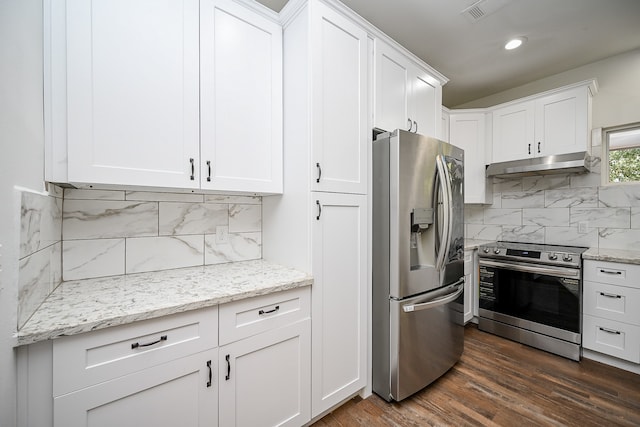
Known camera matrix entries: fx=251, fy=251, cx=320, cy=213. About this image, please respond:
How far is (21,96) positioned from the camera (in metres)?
0.86

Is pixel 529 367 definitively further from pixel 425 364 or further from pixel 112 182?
Answer: pixel 112 182

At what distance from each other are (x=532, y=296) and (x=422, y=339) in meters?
1.47

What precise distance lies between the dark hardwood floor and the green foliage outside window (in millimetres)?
1808

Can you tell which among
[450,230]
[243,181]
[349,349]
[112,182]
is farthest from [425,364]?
[112,182]

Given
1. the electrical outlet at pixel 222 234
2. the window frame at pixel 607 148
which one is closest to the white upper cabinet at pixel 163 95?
the electrical outlet at pixel 222 234

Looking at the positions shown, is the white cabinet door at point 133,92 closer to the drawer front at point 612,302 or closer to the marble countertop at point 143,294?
the marble countertop at point 143,294

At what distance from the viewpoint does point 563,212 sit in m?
2.76

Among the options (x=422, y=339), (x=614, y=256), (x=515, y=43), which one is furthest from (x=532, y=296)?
(x=515, y=43)

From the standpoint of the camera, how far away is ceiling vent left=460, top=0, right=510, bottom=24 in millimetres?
1824

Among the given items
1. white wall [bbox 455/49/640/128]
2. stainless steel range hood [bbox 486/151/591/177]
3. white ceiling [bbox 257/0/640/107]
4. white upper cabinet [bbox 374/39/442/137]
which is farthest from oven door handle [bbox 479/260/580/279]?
white ceiling [bbox 257/0/640/107]

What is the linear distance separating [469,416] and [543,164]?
7.96 feet

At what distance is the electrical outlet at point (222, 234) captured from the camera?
5.70 ft

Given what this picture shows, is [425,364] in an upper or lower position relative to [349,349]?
lower

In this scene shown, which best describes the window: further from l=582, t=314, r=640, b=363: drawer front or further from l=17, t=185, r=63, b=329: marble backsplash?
l=17, t=185, r=63, b=329: marble backsplash
